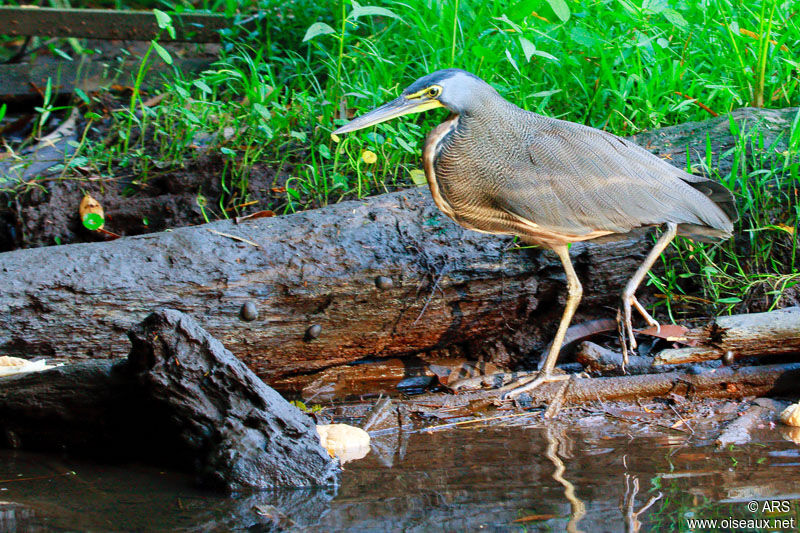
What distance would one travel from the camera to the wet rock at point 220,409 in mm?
2758

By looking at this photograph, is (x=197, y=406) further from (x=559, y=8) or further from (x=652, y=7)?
(x=652, y=7)

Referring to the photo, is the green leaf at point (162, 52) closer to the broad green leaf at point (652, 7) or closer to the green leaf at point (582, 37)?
the green leaf at point (582, 37)

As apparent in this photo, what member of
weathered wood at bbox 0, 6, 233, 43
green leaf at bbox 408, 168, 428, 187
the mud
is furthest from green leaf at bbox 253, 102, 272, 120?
the mud

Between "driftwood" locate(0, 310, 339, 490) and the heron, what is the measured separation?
1165 mm

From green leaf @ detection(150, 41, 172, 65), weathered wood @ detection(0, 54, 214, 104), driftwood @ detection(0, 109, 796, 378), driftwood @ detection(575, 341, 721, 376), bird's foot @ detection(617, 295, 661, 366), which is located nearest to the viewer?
driftwood @ detection(0, 109, 796, 378)

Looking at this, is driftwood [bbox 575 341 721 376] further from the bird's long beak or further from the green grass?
the bird's long beak

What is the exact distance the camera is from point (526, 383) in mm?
3654

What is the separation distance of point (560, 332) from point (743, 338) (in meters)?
0.81

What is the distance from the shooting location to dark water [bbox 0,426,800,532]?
8.08ft

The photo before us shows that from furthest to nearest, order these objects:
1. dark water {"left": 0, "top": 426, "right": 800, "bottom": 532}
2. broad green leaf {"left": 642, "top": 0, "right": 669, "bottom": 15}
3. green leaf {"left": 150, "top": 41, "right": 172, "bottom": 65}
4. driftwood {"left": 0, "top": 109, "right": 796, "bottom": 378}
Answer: broad green leaf {"left": 642, "top": 0, "right": 669, "bottom": 15}
green leaf {"left": 150, "top": 41, "right": 172, "bottom": 65}
driftwood {"left": 0, "top": 109, "right": 796, "bottom": 378}
dark water {"left": 0, "top": 426, "right": 800, "bottom": 532}

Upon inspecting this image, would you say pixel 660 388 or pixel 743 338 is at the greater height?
pixel 743 338

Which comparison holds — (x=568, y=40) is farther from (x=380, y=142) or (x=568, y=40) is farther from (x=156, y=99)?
(x=156, y=99)

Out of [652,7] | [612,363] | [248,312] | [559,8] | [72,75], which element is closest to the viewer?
[248,312]

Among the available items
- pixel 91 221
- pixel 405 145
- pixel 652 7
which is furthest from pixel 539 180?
pixel 91 221
